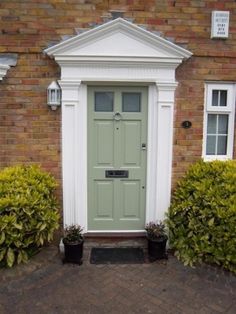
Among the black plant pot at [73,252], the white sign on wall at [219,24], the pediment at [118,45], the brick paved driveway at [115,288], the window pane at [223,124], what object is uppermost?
the white sign on wall at [219,24]

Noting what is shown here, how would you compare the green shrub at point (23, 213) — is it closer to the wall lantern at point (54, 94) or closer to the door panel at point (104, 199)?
the door panel at point (104, 199)

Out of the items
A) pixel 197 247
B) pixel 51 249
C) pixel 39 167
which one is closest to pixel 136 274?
pixel 197 247

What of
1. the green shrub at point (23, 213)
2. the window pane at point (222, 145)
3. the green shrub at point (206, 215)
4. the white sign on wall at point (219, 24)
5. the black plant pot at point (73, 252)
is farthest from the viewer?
the window pane at point (222, 145)

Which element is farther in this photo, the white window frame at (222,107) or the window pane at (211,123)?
the window pane at (211,123)

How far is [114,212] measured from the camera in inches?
175

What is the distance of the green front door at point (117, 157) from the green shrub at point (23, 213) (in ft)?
2.45

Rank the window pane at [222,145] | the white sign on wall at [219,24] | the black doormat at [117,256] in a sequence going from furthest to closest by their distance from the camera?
the window pane at [222,145], the white sign on wall at [219,24], the black doormat at [117,256]

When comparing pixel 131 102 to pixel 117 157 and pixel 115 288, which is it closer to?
pixel 117 157

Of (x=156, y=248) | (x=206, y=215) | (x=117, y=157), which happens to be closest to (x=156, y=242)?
(x=156, y=248)

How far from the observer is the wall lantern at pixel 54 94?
4.00 m

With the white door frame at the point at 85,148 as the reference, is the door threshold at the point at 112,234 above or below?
below

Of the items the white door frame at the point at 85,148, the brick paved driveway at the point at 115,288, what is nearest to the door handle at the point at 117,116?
the white door frame at the point at 85,148

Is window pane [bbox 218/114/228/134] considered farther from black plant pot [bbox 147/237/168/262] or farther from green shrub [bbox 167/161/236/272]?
black plant pot [bbox 147/237/168/262]

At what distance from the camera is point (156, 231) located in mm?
4062
